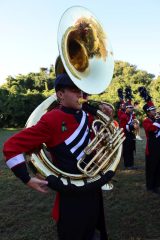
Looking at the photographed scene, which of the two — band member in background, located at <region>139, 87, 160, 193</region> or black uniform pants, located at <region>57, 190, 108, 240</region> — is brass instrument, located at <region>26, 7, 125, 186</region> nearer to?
black uniform pants, located at <region>57, 190, 108, 240</region>

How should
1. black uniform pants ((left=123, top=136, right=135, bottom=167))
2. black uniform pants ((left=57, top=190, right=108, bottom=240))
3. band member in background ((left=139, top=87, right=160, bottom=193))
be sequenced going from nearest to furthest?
black uniform pants ((left=57, top=190, right=108, bottom=240)) → band member in background ((left=139, top=87, right=160, bottom=193)) → black uniform pants ((left=123, top=136, right=135, bottom=167))

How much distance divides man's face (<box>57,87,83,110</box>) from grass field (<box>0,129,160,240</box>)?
222cm

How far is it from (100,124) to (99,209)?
66 cm

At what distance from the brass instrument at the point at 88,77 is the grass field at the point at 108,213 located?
1928 mm

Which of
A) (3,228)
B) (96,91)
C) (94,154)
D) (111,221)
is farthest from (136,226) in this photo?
(96,91)

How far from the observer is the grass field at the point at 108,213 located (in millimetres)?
4176

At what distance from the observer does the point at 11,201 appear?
555 centimetres

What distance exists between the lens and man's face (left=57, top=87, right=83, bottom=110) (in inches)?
95.5

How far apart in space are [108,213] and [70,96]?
2.92m

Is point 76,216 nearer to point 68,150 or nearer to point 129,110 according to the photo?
point 68,150

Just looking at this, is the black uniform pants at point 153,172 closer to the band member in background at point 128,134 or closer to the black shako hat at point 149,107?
the black shako hat at point 149,107

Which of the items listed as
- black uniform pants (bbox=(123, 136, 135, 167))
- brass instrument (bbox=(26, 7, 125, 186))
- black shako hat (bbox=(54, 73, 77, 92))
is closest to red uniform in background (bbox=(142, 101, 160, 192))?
black uniform pants (bbox=(123, 136, 135, 167))

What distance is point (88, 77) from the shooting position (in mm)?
2520

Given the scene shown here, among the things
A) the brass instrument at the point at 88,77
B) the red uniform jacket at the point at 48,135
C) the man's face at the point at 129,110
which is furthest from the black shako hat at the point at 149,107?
the red uniform jacket at the point at 48,135
